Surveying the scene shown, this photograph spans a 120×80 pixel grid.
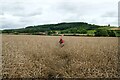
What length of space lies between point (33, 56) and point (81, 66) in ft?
11.2

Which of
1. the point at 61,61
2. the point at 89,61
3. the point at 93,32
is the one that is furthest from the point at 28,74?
the point at 93,32

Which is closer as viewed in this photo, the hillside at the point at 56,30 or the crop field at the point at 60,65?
the crop field at the point at 60,65

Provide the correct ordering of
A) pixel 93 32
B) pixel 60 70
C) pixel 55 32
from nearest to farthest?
pixel 60 70 < pixel 55 32 < pixel 93 32

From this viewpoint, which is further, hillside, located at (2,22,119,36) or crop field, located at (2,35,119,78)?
hillside, located at (2,22,119,36)

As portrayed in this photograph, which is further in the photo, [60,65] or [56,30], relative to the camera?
[56,30]

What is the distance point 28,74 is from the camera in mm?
9453

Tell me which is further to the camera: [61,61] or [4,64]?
[61,61]

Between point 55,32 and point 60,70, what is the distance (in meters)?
18.7

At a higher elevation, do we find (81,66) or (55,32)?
(55,32)

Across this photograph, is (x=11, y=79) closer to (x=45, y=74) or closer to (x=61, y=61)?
(x=45, y=74)

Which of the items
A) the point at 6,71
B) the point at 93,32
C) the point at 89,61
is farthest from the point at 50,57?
the point at 93,32

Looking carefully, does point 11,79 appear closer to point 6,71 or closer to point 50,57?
point 6,71

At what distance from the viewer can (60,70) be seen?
10.1 meters

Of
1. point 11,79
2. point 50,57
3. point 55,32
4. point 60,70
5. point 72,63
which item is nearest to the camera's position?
point 11,79
